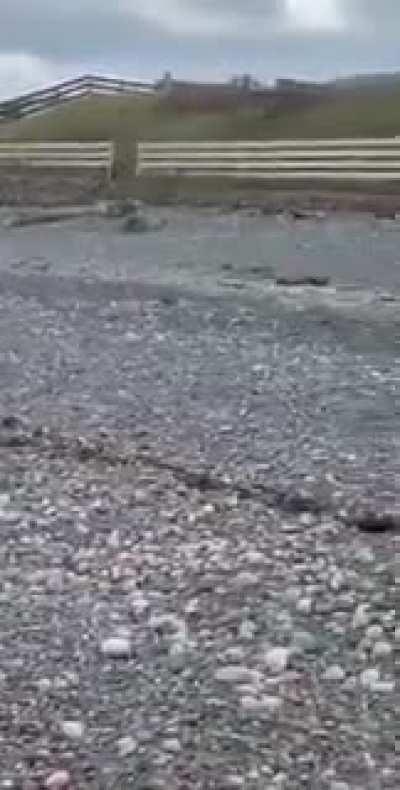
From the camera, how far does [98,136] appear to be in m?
45.8

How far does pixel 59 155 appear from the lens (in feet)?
144

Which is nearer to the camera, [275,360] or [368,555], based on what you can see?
[368,555]

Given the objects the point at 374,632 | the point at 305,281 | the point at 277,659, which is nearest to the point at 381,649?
the point at 374,632

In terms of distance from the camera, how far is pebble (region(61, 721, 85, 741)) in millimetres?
5270

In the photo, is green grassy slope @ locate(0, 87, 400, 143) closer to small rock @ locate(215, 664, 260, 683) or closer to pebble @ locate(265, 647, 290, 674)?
pebble @ locate(265, 647, 290, 674)

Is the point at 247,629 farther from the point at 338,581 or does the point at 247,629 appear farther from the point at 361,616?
the point at 338,581

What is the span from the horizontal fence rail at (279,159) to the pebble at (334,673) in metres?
26.7

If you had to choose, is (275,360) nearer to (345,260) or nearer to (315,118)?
(345,260)

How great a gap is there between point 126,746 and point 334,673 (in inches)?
35.2

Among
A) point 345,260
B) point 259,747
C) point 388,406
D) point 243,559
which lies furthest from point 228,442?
point 345,260

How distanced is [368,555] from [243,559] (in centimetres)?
55

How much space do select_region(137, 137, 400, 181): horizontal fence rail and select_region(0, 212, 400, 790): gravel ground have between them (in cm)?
1700

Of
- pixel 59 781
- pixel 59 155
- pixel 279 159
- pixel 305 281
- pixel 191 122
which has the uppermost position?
pixel 191 122

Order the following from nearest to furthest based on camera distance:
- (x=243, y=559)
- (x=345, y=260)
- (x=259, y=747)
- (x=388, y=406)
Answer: (x=259, y=747)
(x=243, y=559)
(x=388, y=406)
(x=345, y=260)
